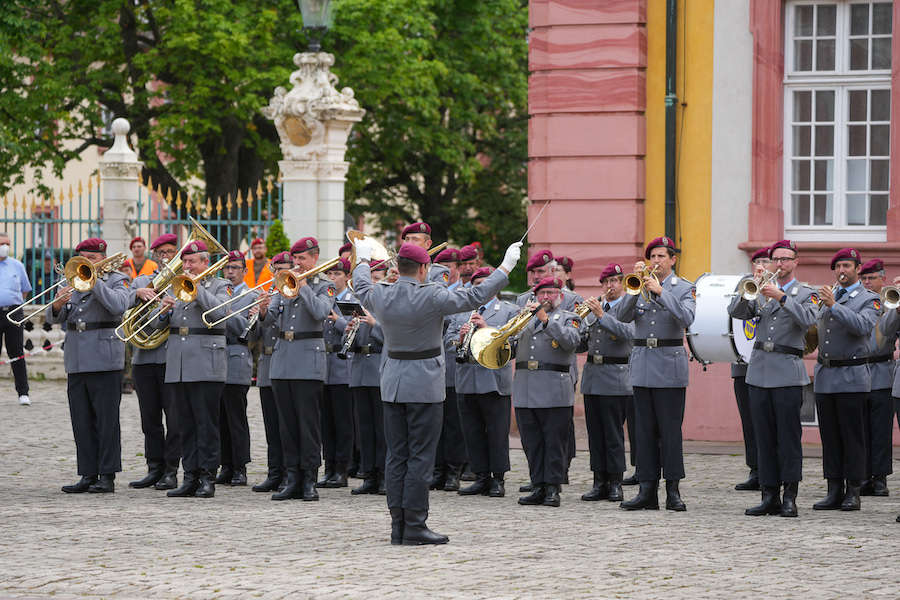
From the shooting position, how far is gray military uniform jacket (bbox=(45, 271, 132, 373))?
12727 millimetres

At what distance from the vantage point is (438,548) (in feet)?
32.4

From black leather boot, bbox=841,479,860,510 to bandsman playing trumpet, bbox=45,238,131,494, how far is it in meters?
5.44

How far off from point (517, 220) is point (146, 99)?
30.0 feet

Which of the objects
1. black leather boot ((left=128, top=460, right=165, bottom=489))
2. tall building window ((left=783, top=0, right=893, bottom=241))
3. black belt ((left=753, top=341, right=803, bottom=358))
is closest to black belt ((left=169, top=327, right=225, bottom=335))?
black leather boot ((left=128, top=460, right=165, bottom=489))

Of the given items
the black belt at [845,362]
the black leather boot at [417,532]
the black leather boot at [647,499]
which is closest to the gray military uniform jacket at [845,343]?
the black belt at [845,362]

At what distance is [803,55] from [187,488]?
25.3 feet

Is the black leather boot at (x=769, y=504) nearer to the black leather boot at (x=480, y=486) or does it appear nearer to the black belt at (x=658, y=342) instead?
the black belt at (x=658, y=342)

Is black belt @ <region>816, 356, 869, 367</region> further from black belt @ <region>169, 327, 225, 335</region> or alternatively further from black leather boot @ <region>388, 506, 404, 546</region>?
black belt @ <region>169, 327, 225, 335</region>

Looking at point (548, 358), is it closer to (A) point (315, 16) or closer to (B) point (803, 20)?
(B) point (803, 20)

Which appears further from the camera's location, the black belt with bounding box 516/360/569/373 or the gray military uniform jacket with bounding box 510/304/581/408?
the black belt with bounding box 516/360/569/373

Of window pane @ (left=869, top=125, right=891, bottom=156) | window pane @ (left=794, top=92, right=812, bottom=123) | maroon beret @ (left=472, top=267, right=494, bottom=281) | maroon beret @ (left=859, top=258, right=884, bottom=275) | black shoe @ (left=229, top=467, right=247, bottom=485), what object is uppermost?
window pane @ (left=794, top=92, right=812, bottom=123)

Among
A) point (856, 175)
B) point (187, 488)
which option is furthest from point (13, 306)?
point (856, 175)

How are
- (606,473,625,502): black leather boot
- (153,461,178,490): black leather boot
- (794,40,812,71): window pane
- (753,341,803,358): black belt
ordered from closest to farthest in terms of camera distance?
(753,341,803,358): black belt → (606,473,625,502): black leather boot → (153,461,178,490): black leather boot → (794,40,812,71): window pane

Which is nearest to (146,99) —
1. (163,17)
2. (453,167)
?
(163,17)
